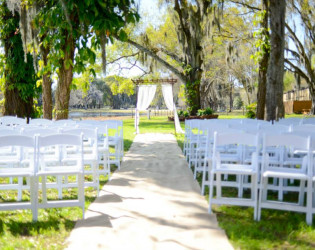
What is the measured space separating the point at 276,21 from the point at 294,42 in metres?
10.2

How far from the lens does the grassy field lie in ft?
9.12

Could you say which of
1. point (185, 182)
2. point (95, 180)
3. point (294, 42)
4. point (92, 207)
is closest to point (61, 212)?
point (92, 207)

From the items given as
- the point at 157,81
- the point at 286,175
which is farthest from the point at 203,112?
the point at 286,175

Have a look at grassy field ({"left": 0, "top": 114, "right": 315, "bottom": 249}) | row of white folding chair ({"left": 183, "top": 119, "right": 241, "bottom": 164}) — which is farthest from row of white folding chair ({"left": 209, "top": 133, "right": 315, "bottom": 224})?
row of white folding chair ({"left": 183, "top": 119, "right": 241, "bottom": 164})

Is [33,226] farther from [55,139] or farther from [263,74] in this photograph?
[263,74]

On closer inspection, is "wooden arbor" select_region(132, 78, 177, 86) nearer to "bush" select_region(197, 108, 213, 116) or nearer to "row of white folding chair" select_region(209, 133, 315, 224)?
"bush" select_region(197, 108, 213, 116)

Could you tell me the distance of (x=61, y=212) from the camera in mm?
3627

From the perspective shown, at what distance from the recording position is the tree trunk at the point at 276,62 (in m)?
7.98

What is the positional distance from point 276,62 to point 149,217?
5960 millimetres

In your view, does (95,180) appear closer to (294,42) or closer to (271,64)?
(271,64)

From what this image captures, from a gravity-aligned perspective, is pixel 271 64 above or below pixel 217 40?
below

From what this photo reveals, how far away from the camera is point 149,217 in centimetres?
339

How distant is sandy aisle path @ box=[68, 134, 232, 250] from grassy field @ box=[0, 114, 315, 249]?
0.43ft

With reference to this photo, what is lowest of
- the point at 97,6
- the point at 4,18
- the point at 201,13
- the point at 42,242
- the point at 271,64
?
the point at 42,242
